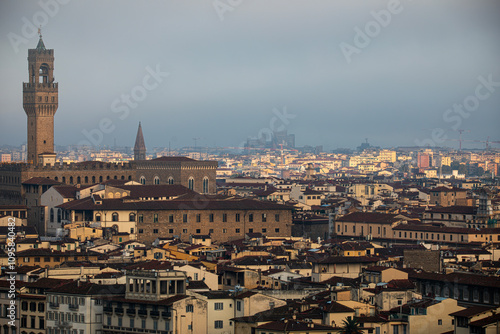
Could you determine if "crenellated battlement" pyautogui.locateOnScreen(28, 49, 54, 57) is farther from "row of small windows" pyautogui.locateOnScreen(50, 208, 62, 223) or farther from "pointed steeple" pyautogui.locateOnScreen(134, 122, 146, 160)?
"pointed steeple" pyautogui.locateOnScreen(134, 122, 146, 160)

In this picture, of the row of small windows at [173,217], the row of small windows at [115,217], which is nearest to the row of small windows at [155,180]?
the row of small windows at [173,217]

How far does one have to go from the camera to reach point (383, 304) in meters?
39.7

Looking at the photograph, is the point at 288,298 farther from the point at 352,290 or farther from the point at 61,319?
the point at 61,319

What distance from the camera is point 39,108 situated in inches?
3723

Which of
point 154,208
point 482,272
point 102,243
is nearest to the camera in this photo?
point 482,272

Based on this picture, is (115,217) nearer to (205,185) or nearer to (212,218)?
(212,218)

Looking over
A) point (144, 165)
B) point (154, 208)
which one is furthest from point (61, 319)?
point (144, 165)

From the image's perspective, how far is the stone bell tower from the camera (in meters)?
94.3

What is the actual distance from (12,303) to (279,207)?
3057 cm

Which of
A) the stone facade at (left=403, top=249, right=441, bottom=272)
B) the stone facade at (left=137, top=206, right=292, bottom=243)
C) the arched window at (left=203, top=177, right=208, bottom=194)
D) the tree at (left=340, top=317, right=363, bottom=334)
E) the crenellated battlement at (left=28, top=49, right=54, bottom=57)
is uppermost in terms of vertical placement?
the crenellated battlement at (left=28, top=49, right=54, bottom=57)

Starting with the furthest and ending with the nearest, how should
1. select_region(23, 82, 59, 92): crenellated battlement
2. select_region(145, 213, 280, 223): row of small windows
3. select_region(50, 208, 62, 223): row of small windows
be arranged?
select_region(23, 82, 59, 92): crenellated battlement → select_region(50, 208, 62, 223): row of small windows → select_region(145, 213, 280, 223): row of small windows

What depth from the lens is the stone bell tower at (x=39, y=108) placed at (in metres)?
94.3

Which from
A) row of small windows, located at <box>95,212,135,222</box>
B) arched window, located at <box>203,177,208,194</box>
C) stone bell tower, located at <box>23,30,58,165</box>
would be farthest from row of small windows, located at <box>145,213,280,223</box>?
stone bell tower, located at <box>23,30,58,165</box>

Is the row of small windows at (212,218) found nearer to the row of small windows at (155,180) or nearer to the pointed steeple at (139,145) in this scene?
the row of small windows at (155,180)
